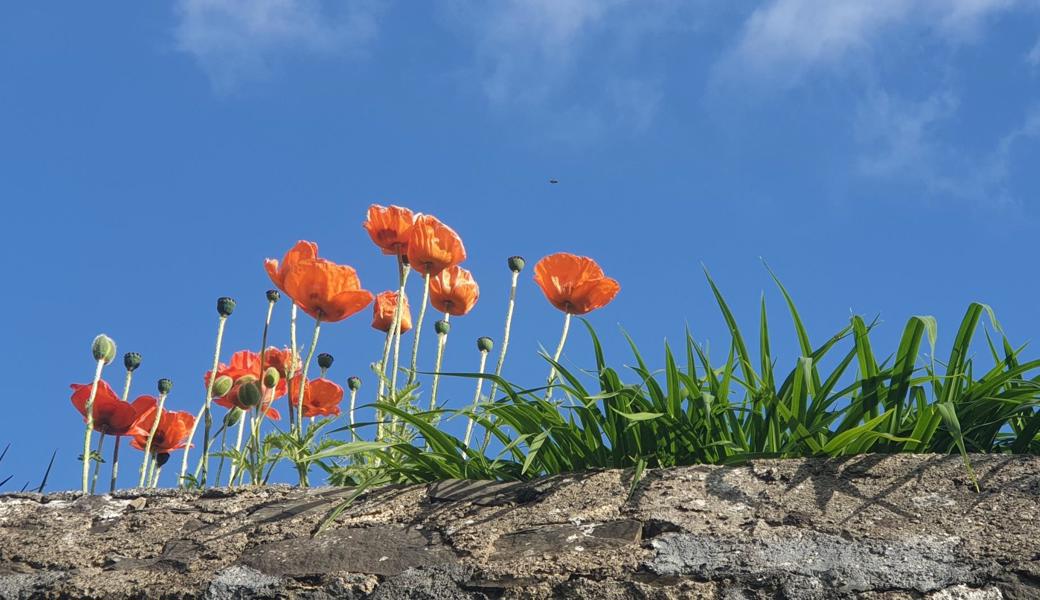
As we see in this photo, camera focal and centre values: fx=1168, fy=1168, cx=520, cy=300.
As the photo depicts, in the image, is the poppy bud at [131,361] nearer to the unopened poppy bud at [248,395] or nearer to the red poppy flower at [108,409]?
the red poppy flower at [108,409]

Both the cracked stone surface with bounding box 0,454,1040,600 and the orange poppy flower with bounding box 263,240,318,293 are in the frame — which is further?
the orange poppy flower with bounding box 263,240,318,293

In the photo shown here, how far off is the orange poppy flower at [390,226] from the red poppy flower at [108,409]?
3.04ft

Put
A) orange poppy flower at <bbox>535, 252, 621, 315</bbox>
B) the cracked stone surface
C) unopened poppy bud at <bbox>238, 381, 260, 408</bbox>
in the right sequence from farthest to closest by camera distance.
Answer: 1. orange poppy flower at <bbox>535, 252, 621, 315</bbox>
2. unopened poppy bud at <bbox>238, 381, 260, 408</bbox>
3. the cracked stone surface

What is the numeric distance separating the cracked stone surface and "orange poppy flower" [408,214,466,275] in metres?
0.98

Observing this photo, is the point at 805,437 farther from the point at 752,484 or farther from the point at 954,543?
the point at 954,543

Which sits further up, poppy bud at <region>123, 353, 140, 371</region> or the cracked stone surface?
poppy bud at <region>123, 353, 140, 371</region>

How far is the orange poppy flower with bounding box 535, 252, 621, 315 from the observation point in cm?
362

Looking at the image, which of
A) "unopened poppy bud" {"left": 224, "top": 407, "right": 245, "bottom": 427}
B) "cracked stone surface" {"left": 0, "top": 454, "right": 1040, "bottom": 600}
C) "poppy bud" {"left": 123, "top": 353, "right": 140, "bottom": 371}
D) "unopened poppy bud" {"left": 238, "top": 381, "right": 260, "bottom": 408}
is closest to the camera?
"cracked stone surface" {"left": 0, "top": 454, "right": 1040, "bottom": 600}

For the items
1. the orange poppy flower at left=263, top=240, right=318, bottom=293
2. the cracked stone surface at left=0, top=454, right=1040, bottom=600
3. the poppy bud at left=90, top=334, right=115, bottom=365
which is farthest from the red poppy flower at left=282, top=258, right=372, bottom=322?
the cracked stone surface at left=0, top=454, right=1040, bottom=600

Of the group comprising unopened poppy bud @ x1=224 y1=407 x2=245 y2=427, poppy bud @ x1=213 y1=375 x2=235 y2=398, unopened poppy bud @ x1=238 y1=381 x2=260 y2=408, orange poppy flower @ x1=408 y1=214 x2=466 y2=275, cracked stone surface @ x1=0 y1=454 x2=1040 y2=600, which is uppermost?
orange poppy flower @ x1=408 y1=214 x2=466 y2=275

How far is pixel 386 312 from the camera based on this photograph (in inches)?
148

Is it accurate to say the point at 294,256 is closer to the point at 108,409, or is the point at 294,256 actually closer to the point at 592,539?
the point at 108,409

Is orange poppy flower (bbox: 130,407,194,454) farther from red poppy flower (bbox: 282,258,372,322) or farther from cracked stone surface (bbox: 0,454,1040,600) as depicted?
cracked stone surface (bbox: 0,454,1040,600)

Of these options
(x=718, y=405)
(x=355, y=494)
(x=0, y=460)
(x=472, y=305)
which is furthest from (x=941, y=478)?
(x=0, y=460)
